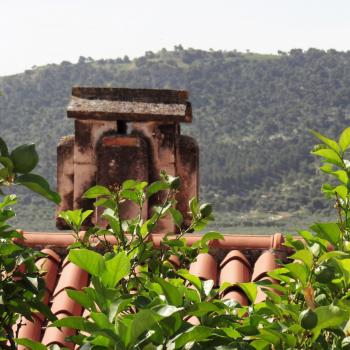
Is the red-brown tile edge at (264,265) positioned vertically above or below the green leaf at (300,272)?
below

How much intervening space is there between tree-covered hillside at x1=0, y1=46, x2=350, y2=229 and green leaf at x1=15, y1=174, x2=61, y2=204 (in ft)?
190

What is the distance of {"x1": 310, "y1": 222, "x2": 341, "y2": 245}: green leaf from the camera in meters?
2.95

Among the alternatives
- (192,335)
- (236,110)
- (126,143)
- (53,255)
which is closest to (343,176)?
(192,335)

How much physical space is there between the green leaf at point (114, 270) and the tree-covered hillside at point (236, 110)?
2289 inches

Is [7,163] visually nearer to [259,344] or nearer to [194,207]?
[259,344]

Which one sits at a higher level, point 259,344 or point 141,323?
point 141,323

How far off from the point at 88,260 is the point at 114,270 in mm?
69

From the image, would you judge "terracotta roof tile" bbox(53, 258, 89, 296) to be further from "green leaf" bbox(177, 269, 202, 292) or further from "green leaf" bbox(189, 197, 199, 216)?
"green leaf" bbox(177, 269, 202, 292)

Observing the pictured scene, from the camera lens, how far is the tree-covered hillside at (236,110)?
79562 mm

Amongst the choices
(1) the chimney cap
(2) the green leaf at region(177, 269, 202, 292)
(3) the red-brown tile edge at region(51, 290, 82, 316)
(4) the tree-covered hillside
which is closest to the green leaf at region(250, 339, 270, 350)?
(2) the green leaf at region(177, 269, 202, 292)

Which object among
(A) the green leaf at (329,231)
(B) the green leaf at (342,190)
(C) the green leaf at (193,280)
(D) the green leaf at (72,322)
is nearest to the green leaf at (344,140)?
(B) the green leaf at (342,190)

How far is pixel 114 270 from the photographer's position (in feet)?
7.83

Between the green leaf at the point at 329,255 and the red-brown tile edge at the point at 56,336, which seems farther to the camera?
the red-brown tile edge at the point at 56,336

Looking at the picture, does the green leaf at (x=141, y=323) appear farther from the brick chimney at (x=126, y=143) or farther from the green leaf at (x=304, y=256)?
the brick chimney at (x=126, y=143)
